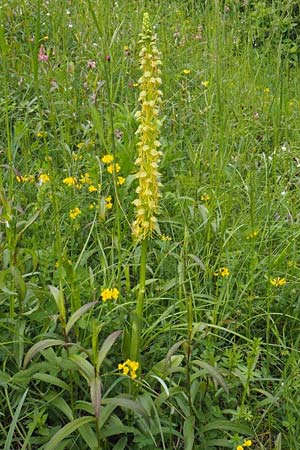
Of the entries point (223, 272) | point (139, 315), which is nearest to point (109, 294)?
point (139, 315)

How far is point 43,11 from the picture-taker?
394 centimetres

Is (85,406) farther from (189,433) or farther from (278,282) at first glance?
(278,282)

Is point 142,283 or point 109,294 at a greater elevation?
point 142,283

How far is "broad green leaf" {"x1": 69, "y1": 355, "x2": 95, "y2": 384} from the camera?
152 centimetres

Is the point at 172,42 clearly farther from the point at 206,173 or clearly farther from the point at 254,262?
the point at 254,262

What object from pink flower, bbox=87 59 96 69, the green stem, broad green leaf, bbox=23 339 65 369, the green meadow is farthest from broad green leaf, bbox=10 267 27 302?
pink flower, bbox=87 59 96 69

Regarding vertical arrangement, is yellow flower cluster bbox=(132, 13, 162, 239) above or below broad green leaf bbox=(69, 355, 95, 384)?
above

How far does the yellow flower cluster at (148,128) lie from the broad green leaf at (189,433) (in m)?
0.49

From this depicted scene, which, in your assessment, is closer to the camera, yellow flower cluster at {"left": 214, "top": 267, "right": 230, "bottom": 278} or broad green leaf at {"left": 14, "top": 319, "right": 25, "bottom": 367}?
broad green leaf at {"left": 14, "top": 319, "right": 25, "bottom": 367}

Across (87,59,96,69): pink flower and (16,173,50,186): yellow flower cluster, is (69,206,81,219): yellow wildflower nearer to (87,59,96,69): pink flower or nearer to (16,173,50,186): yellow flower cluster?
(16,173,50,186): yellow flower cluster

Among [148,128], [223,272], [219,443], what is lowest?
[219,443]

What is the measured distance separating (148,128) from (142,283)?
0.40 m

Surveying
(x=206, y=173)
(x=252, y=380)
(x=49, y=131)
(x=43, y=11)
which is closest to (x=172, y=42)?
(x=43, y=11)

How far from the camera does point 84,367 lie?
5.03 feet
